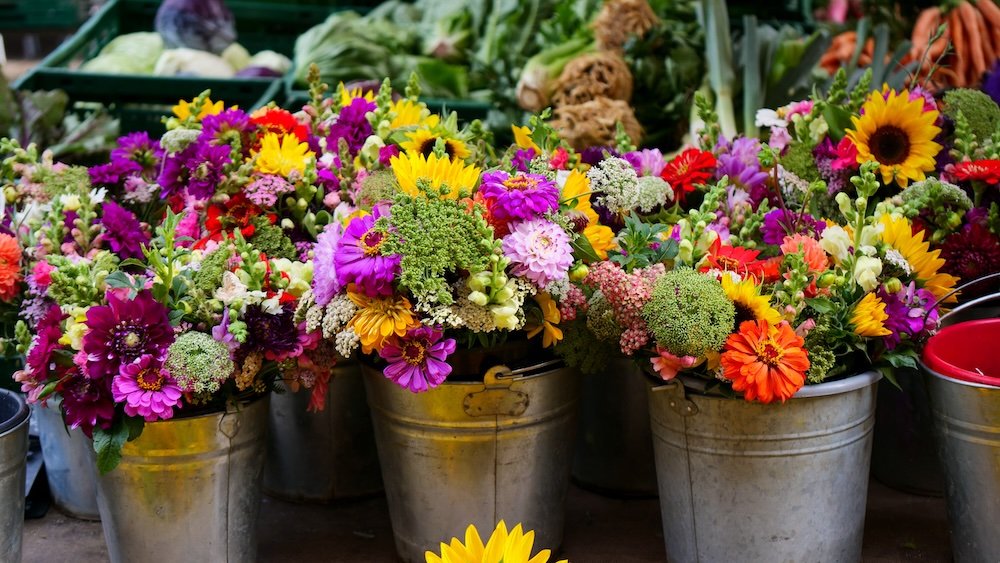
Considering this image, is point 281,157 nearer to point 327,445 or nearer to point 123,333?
point 123,333

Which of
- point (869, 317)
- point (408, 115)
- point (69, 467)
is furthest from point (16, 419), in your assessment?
point (869, 317)

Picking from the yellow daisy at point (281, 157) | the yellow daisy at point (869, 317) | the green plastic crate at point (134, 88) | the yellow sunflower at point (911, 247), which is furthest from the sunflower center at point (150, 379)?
the green plastic crate at point (134, 88)

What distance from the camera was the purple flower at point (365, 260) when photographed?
1.66 m

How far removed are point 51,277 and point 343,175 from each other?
2.02ft

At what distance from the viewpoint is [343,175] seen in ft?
7.07

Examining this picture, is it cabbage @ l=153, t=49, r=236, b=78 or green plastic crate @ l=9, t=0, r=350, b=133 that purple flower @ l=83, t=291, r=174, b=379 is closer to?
green plastic crate @ l=9, t=0, r=350, b=133

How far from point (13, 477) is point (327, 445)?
0.73 metres

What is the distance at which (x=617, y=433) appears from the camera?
2.44 m

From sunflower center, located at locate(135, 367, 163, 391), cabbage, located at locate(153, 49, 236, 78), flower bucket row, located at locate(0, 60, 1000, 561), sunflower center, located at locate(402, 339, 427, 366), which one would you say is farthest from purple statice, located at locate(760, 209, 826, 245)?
cabbage, located at locate(153, 49, 236, 78)

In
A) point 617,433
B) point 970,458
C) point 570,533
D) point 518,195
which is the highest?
point 518,195

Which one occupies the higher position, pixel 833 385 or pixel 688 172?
pixel 688 172

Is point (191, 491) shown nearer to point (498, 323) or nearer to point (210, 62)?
point (498, 323)

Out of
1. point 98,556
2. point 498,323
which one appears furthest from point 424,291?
point 98,556

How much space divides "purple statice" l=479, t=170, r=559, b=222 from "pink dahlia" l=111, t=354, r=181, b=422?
2.13 ft
